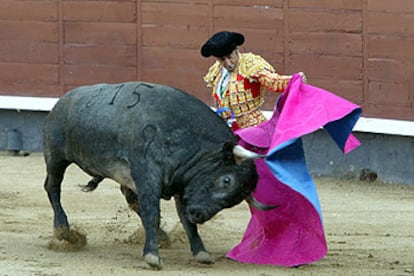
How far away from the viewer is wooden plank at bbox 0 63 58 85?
10844mm

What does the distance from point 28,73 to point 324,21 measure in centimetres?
249

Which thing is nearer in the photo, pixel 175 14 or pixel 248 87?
pixel 248 87

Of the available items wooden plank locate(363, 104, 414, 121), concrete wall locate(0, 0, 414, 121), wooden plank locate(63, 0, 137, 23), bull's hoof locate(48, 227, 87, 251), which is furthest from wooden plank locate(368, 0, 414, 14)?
bull's hoof locate(48, 227, 87, 251)

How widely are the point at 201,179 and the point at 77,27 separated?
4.54 metres

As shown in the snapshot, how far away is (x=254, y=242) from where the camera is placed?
672cm

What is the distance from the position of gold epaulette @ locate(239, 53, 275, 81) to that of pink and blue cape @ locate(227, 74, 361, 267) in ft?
0.52

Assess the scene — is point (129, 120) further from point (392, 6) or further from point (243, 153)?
point (392, 6)

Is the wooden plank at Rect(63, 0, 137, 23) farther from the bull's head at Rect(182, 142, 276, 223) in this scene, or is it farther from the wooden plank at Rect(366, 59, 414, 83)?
the bull's head at Rect(182, 142, 276, 223)

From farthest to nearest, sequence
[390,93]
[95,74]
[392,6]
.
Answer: [95,74]
[390,93]
[392,6]

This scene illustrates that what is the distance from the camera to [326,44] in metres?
9.59

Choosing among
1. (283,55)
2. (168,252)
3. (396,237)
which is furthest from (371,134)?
(168,252)

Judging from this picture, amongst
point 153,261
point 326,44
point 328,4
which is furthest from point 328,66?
point 153,261

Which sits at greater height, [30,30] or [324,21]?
[324,21]

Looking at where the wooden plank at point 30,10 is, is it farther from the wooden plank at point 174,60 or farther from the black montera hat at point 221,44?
the black montera hat at point 221,44
